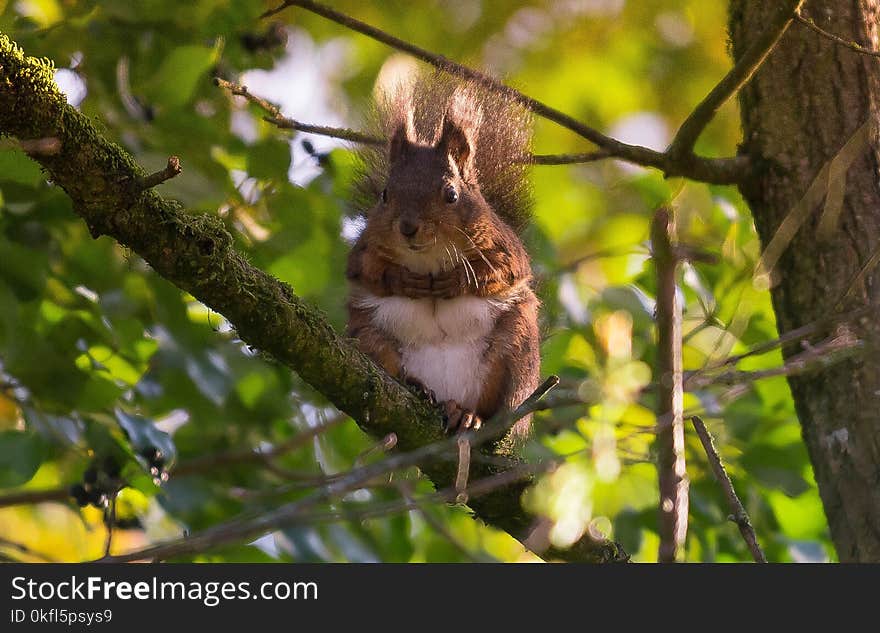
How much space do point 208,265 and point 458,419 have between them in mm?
1037

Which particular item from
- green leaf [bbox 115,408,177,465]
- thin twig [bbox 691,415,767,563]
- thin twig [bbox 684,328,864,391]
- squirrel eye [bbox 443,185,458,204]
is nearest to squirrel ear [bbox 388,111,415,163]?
squirrel eye [bbox 443,185,458,204]

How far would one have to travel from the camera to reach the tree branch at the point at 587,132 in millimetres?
2879

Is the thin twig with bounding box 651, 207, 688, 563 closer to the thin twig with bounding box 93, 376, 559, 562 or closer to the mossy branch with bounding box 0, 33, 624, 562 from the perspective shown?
the thin twig with bounding box 93, 376, 559, 562

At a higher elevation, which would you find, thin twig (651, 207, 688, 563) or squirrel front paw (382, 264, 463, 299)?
squirrel front paw (382, 264, 463, 299)

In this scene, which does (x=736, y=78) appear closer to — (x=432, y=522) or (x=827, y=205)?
(x=827, y=205)

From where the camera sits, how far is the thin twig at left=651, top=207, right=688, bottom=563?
1180 mm

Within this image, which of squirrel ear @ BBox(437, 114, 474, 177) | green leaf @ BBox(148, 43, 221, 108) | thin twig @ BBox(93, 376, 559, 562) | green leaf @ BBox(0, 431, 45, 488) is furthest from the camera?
squirrel ear @ BBox(437, 114, 474, 177)

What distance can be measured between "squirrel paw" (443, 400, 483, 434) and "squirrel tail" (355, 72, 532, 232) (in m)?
0.87

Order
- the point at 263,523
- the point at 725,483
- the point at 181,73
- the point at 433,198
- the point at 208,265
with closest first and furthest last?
the point at 263,523, the point at 725,483, the point at 208,265, the point at 181,73, the point at 433,198

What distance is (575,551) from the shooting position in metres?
2.92

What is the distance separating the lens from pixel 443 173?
3.57 metres

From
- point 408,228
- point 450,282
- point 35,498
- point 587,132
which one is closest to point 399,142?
point 408,228

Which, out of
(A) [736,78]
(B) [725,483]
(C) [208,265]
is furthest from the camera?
(A) [736,78]

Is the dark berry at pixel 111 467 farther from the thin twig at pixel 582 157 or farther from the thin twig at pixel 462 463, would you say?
the thin twig at pixel 462 463
